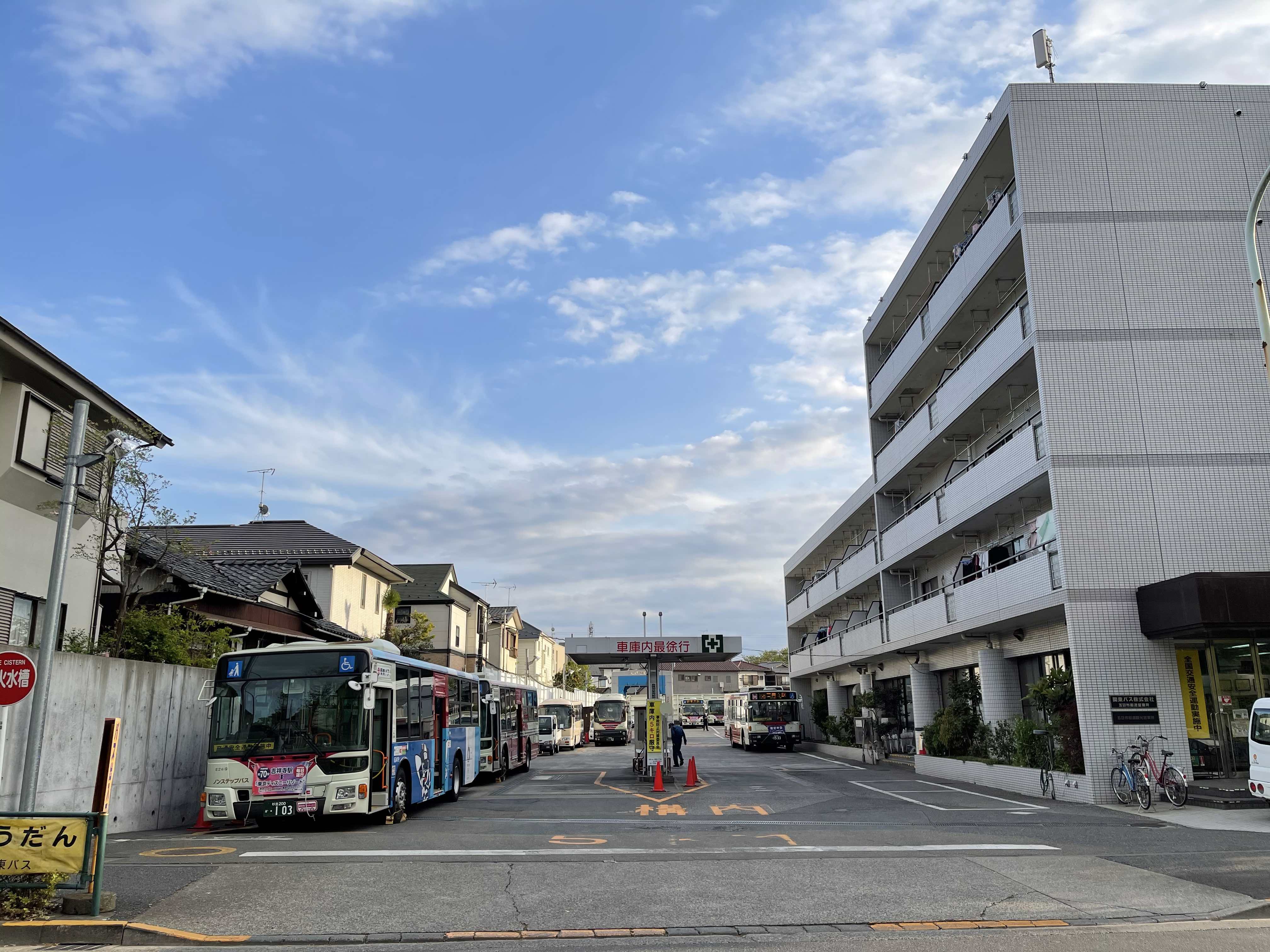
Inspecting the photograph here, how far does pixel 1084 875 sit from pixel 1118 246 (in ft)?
57.2

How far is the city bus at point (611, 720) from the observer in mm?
55625

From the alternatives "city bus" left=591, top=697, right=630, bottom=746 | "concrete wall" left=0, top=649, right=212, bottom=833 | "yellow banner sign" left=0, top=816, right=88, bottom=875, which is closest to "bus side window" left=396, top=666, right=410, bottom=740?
"concrete wall" left=0, top=649, right=212, bottom=833

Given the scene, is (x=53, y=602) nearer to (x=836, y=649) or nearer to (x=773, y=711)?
(x=836, y=649)

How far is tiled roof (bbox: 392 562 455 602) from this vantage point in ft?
185

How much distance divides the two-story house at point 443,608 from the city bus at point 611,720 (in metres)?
8.63

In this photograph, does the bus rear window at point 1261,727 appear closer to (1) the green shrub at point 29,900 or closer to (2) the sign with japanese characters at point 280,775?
(2) the sign with japanese characters at point 280,775

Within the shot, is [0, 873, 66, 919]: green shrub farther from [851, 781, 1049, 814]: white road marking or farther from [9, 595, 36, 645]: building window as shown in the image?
[851, 781, 1049, 814]: white road marking

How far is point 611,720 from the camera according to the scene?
56031 millimetres

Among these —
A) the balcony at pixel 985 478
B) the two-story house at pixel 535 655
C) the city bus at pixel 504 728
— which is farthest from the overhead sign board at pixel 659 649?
the two-story house at pixel 535 655

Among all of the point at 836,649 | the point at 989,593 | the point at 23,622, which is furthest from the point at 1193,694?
the point at 836,649

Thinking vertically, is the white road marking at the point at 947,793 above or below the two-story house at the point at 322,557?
below

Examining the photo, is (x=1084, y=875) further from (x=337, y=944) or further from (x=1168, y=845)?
(x=337, y=944)

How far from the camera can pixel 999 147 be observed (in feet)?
83.0

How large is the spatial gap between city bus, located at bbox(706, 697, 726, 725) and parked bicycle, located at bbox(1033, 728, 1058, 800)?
76571 millimetres
